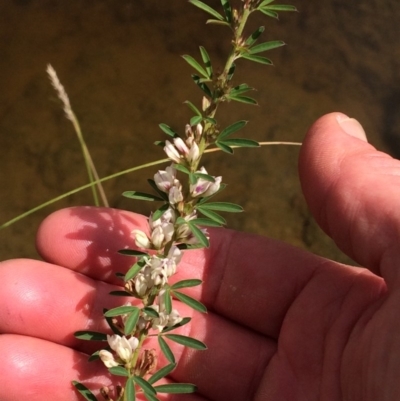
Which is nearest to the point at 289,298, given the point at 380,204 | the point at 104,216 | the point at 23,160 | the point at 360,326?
the point at 360,326

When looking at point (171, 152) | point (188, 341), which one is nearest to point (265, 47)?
point (171, 152)

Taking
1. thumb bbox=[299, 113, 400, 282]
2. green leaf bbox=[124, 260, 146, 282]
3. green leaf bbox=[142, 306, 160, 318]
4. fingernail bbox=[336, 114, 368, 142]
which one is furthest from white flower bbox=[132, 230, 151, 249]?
fingernail bbox=[336, 114, 368, 142]

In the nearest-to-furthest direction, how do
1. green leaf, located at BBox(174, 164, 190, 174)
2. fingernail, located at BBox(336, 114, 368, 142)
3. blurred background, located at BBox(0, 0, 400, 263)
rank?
green leaf, located at BBox(174, 164, 190, 174) → fingernail, located at BBox(336, 114, 368, 142) → blurred background, located at BBox(0, 0, 400, 263)

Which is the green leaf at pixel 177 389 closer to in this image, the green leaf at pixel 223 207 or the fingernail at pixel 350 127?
the green leaf at pixel 223 207

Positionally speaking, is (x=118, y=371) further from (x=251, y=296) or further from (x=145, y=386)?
(x=251, y=296)

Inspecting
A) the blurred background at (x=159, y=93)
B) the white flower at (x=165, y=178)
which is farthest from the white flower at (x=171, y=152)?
the blurred background at (x=159, y=93)

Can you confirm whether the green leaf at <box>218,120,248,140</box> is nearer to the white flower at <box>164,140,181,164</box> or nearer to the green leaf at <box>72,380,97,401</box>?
the white flower at <box>164,140,181,164</box>
